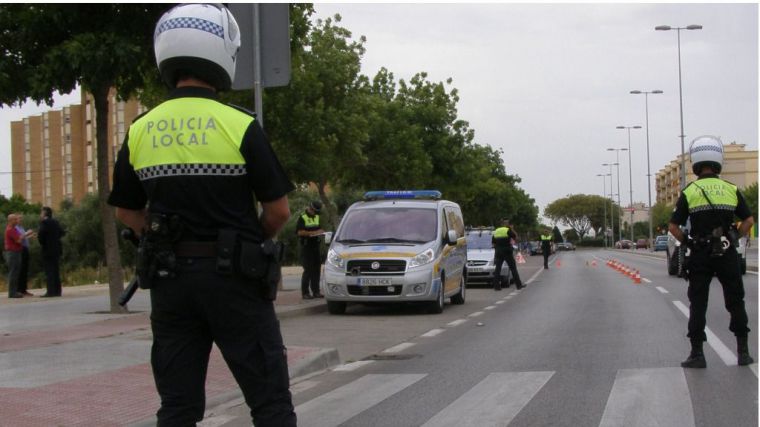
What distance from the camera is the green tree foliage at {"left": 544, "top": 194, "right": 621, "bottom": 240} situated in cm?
14488

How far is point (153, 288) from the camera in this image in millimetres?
3393

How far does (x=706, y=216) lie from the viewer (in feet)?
25.1

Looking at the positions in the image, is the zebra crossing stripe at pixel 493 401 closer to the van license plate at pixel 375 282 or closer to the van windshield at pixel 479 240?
the van license plate at pixel 375 282

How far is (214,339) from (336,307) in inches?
462

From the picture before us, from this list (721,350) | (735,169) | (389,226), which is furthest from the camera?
(735,169)

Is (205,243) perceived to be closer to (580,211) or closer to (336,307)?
(336,307)

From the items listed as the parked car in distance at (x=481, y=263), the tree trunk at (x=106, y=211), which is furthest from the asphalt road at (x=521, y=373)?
the parked car in distance at (x=481, y=263)

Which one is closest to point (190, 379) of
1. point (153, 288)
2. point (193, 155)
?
point (153, 288)

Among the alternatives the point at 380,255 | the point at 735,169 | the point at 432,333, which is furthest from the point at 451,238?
the point at 735,169

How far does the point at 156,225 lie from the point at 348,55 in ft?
66.4

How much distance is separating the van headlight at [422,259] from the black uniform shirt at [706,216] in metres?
7.01

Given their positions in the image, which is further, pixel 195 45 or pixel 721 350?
pixel 721 350

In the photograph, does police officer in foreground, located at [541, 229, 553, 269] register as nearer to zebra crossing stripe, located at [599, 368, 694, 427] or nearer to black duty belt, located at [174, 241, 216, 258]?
zebra crossing stripe, located at [599, 368, 694, 427]

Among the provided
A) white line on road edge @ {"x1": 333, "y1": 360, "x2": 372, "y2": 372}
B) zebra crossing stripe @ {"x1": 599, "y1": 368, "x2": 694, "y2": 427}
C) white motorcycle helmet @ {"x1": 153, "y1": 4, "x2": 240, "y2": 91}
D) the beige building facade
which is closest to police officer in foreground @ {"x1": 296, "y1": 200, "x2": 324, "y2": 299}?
white line on road edge @ {"x1": 333, "y1": 360, "x2": 372, "y2": 372}
